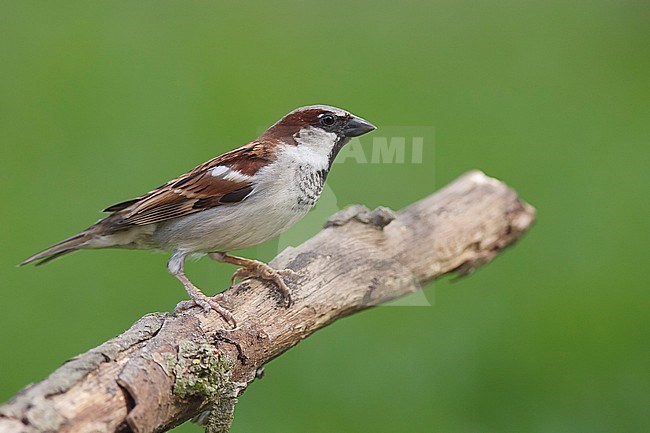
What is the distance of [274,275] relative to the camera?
280 centimetres

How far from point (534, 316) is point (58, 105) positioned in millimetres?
3337

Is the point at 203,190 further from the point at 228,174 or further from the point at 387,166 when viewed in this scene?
the point at 387,166

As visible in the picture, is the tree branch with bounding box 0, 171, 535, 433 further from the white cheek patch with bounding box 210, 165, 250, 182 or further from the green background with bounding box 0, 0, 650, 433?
the green background with bounding box 0, 0, 650, 433

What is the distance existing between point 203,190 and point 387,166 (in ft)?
6.74

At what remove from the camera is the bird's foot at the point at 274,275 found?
2746 millimetres

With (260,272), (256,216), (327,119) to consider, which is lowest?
(260,272)

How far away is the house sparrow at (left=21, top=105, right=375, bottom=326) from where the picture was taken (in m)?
2.90

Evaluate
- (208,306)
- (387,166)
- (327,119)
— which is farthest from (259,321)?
(387,166)

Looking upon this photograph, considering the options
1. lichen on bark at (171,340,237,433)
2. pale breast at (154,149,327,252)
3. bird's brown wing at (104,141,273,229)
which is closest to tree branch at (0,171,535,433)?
lichen on bark at (171,340,237,433)

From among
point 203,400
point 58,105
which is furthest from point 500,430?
point 58,105

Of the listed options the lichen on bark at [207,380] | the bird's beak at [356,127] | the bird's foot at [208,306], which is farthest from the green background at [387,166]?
the lichen on bark at [207,380]

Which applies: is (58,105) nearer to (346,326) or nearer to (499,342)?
(346,326)

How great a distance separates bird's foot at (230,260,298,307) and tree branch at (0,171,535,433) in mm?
27

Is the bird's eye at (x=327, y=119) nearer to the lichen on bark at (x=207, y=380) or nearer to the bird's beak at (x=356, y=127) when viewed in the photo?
the bird's beak at (x=356, y=127)
